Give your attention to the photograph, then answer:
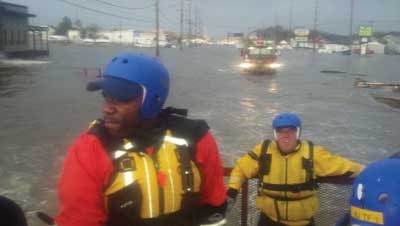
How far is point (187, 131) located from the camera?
6.99ft

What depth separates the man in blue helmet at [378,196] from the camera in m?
1.75

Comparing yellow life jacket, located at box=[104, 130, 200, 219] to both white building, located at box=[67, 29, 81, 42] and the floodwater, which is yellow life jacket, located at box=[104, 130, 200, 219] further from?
white building, located at box=[67, 29, 81, 42]

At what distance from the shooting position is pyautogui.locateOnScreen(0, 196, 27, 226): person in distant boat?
77.9 inches

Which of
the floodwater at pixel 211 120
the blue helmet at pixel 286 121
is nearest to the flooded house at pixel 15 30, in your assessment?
the floodwater at pixel 211 120

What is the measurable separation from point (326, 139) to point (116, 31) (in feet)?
589

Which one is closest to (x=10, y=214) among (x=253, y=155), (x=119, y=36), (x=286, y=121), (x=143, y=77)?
(x=143, y=77)

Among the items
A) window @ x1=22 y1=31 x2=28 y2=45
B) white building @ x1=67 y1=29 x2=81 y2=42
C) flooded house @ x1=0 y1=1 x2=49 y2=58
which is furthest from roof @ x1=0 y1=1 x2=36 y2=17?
white building @ x1=67 y1=29 x2=81 y2=42

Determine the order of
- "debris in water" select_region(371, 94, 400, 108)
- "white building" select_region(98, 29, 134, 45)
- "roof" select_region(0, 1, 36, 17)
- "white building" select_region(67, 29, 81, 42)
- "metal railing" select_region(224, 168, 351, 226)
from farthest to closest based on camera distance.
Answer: "white building" select_region(98, 29, 134, 45) → "white building" select_region(67, 29, 81, 42) → "roof" select_region(0, 1, 36, 17) → "debris in water" select_region(371, 94, 400, 108) → "metal railing" select_region(224, 168, 351, 226)

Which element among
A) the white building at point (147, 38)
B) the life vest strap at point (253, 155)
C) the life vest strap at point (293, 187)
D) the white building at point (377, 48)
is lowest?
the life vest strap at point (293, 187)

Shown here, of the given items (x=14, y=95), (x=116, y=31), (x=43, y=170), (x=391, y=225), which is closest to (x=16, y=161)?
(x=43, y=170)

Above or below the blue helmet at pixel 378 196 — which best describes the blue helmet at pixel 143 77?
above

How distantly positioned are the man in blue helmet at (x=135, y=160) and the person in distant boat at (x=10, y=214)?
200 millimetres

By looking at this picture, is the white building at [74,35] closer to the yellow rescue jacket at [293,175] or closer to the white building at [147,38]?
the white building at [147,38]

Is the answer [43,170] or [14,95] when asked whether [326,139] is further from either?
[14,95]
